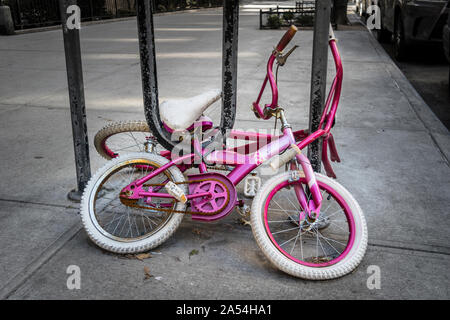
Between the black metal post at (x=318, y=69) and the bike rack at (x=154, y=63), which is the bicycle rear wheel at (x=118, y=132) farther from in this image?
the black metal post at (x=318, y=69)

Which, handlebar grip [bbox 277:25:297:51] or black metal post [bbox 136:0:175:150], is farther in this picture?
black metal post [bbox 136:0:175:150]

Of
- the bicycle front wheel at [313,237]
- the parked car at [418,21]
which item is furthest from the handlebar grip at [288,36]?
the parked car at [418,21]

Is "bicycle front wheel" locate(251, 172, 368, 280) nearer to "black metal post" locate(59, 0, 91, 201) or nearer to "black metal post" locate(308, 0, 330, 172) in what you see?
"black metal post" locate(308, 0, 330, 172)

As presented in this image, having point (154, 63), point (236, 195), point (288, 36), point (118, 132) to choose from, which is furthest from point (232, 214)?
point (288, 36)

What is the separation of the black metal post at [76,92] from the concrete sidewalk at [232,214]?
0.93 ft

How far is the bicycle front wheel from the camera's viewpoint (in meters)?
2.71

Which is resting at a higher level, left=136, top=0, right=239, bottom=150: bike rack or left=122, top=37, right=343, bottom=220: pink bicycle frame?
left=136, top=0, right=239, bottom=150: bike rack

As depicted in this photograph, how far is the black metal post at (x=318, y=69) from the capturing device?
2.92 m

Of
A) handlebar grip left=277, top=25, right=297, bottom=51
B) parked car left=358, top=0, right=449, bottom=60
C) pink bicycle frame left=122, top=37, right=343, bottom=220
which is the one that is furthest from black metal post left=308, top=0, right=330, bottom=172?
parked car left=358, top=0, right=449, bottom=60

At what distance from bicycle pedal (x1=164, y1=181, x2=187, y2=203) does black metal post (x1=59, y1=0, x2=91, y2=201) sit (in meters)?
1.01

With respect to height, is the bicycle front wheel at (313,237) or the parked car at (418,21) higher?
the parked car at (418,21)
